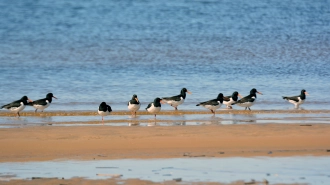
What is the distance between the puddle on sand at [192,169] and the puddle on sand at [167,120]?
16.5ft

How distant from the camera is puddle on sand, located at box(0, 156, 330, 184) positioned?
9.23 m

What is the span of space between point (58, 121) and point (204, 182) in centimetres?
804

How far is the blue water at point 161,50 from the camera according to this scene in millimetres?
23219

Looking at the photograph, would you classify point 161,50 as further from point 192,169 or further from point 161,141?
point 192,169

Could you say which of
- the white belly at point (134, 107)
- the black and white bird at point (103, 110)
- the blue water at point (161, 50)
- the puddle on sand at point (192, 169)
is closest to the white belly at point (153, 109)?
the white belly at point (134, 107)

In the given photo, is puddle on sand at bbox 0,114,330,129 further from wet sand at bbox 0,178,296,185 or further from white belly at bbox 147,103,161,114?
wet sand at bbox 0,178,296,185

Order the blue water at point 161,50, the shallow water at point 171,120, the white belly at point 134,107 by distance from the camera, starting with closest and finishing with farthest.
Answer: the shallow water at point 171,120, the white belly at point 134,107, the blue water at point 161,50

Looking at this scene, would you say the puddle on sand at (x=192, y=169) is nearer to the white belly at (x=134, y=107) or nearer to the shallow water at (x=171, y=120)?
the shallow water at (x=171, y=120)

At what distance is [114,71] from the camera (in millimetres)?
28016

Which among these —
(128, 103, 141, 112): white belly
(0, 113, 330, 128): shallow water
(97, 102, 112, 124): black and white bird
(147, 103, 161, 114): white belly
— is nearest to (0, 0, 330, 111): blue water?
(128, 103, 141, 112): white belly

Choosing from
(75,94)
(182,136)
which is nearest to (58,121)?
(182,136)

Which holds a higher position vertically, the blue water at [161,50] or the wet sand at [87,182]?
the blue water at [161,50]

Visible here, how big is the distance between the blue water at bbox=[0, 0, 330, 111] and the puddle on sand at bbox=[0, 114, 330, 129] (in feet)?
7.71

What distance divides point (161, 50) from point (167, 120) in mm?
17748
